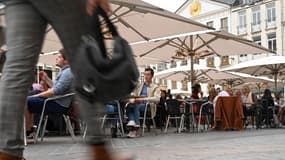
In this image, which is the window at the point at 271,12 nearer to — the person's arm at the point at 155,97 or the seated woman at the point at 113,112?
the person's arm at the point at 155,97

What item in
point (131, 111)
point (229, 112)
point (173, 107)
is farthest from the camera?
point (229, 112)

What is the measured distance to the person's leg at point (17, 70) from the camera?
7.98 ft

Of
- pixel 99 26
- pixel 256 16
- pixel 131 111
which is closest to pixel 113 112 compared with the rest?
pixel 131 111

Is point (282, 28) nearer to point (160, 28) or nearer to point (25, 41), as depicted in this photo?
point (160, 28)

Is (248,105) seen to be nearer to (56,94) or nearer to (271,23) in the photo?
(56,94)

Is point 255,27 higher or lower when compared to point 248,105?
higher

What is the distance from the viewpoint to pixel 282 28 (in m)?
55.1

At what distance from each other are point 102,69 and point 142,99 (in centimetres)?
733

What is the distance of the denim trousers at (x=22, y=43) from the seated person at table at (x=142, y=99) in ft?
21.8

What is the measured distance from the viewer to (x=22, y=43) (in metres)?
2.47

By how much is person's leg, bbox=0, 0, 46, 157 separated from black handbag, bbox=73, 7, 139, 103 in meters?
0.28

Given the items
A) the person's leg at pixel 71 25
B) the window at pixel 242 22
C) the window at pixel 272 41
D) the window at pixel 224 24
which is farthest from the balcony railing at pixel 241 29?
the person's leg at pixel 71 25

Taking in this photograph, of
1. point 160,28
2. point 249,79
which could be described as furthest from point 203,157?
point 249,79

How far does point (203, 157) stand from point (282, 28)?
5288cm
